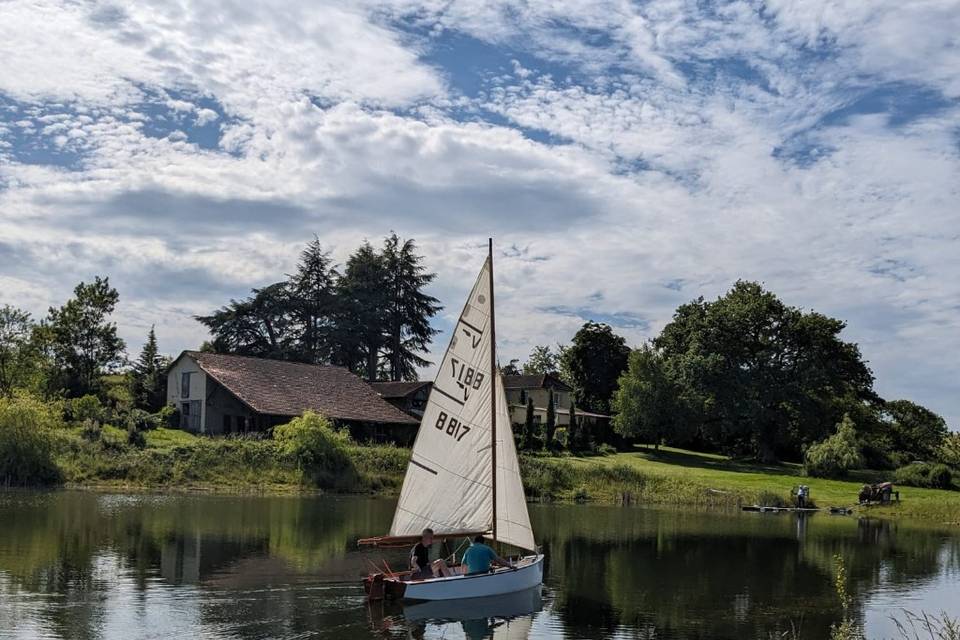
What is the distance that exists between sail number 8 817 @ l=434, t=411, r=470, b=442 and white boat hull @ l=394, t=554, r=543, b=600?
4.14 meters

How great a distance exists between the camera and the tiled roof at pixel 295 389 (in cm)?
8212

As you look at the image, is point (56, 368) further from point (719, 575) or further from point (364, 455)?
point (719, 575)

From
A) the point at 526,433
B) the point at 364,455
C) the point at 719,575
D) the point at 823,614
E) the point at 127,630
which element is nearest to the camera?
the point at 127,630

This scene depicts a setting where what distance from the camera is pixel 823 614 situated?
29.7m

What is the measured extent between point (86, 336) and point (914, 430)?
8112 cm

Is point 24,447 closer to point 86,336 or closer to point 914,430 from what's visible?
point 86,336

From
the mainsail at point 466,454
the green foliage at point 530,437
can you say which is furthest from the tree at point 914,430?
the mainsail at point 466,454

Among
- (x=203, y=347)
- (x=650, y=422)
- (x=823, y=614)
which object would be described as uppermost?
(x=203, y=347)

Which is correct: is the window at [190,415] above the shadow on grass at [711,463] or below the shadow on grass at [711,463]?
above

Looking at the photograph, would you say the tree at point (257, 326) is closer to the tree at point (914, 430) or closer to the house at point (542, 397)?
the house at point (542, 397)

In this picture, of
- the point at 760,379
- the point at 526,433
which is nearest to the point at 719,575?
the point at 526,433

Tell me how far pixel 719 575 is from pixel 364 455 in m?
36.9

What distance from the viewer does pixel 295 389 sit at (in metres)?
86.4

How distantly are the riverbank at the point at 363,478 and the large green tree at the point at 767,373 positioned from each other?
14.3 meters
